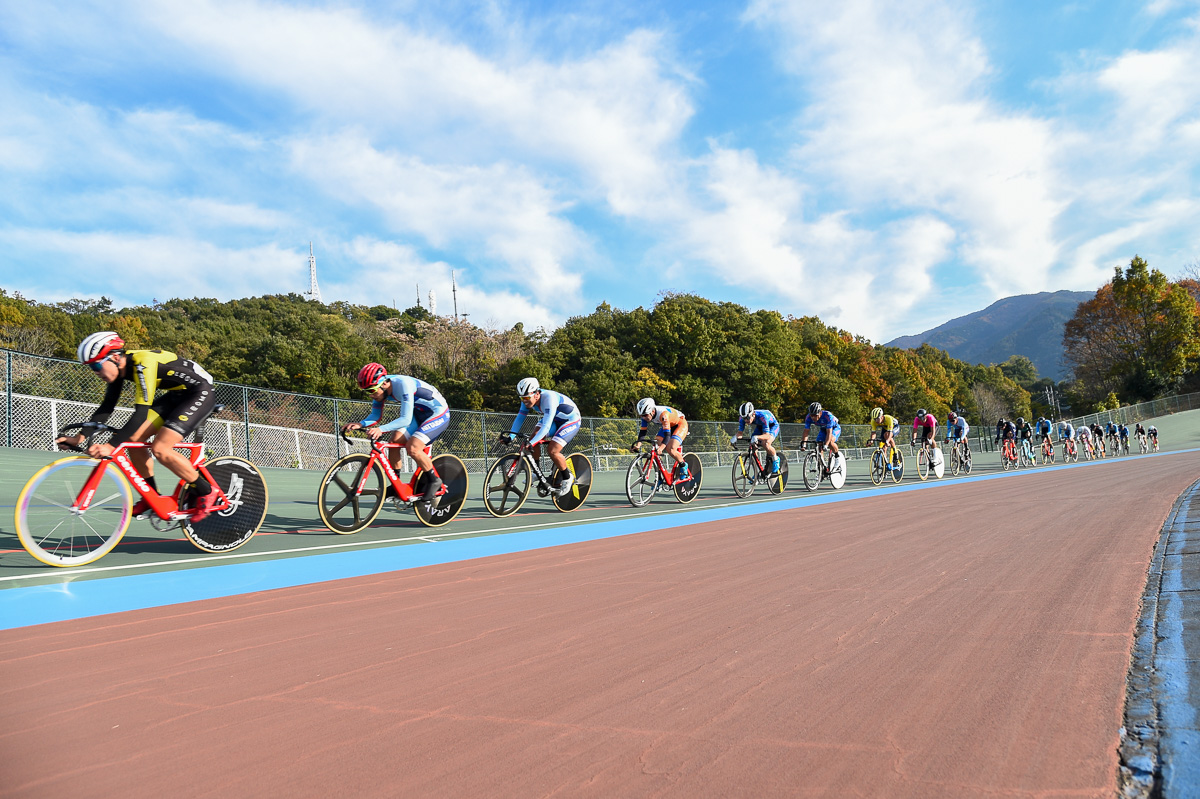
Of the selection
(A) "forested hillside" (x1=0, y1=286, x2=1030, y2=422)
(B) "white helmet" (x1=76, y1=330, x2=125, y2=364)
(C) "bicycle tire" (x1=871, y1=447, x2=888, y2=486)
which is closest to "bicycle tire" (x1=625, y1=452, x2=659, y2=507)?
(C) "bicycle tire" (x1=871, y1=447, x2=888, y2=486)

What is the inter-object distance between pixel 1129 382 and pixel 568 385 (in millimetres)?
56241

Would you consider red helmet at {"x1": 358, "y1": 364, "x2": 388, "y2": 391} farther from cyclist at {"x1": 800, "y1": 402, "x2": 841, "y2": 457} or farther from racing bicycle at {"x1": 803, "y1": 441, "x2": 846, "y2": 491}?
racing bicycle at {"x1": 803, "y1": 441, "x2": 846, "y2": 491}

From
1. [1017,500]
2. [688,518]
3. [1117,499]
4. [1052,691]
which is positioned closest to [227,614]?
[1052,691]

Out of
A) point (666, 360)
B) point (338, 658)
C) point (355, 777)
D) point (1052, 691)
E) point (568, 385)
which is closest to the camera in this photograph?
point (355, 777)

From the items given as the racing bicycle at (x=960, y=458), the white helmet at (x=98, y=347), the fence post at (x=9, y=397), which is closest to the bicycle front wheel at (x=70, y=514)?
the white helmet at (x=98, y=347)

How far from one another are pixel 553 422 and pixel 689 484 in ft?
12.1

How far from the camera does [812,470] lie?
50.5ft

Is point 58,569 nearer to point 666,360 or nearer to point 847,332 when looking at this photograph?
point 666,360

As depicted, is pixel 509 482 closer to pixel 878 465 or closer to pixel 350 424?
pixel 350 424

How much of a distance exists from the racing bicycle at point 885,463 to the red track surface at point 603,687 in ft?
40.8

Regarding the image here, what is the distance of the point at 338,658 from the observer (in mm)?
3184

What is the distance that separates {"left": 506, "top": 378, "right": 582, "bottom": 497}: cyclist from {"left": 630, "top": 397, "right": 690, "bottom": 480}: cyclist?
1484 mm

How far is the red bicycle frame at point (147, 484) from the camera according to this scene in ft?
17.6

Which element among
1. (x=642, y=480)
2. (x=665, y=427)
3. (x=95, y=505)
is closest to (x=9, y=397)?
(x=95, y=505)
